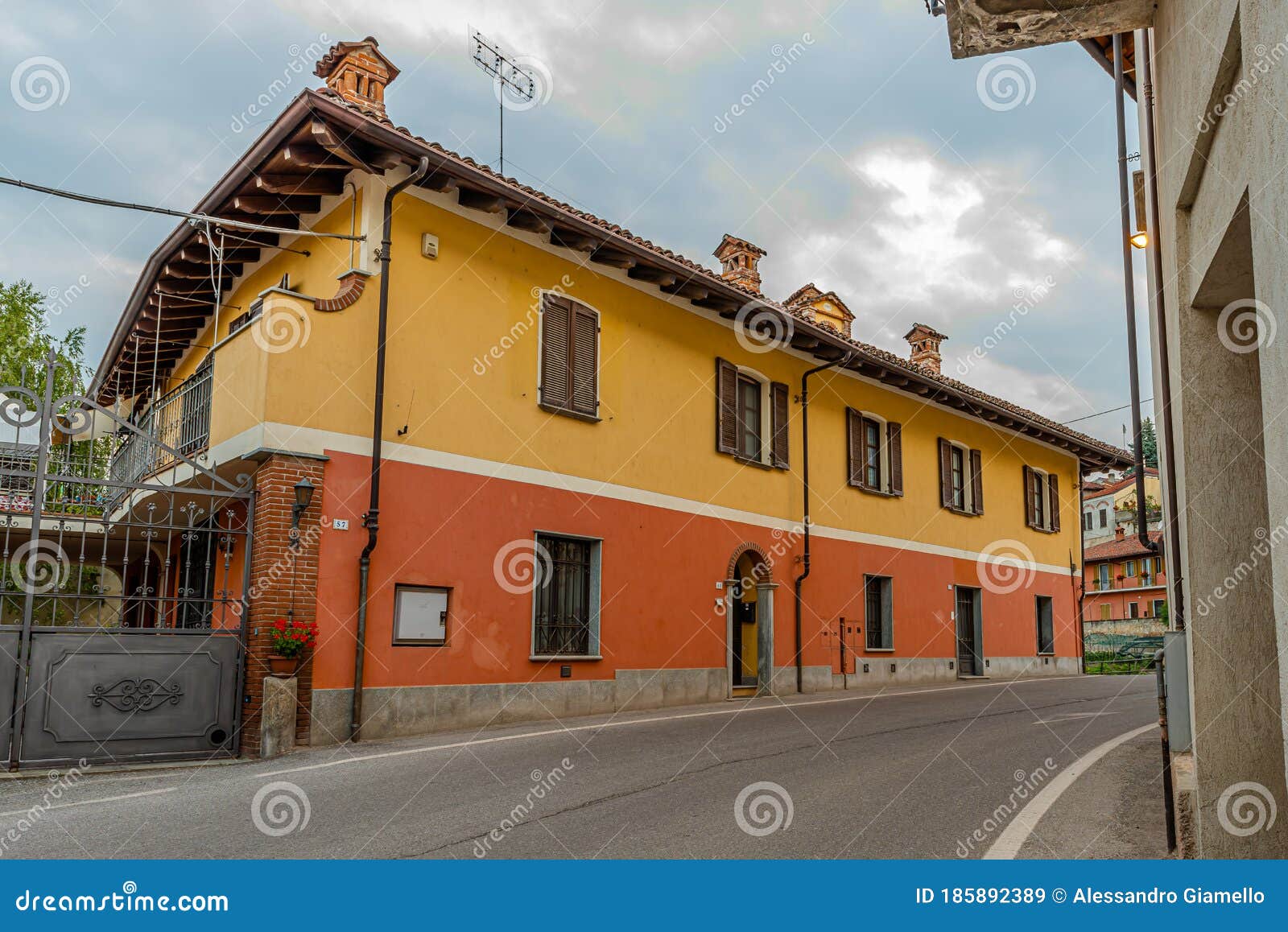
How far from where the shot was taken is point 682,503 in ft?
52.0

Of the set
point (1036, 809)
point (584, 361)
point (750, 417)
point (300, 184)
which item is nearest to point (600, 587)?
point (584, 361)

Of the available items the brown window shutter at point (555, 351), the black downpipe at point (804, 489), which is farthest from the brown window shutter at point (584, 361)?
the black downpipe at point (804, 489)

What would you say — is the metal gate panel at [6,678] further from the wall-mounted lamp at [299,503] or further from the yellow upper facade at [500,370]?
the yellow upper facade at [500,370]

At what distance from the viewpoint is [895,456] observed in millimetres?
21656

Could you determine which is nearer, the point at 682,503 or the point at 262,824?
the point at 262,824

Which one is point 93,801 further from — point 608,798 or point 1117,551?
point 1117,551

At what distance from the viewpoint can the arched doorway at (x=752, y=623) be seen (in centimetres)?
1722

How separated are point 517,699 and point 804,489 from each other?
813 cm

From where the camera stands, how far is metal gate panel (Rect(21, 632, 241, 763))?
28.9 feet

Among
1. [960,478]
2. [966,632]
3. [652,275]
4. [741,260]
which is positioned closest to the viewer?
[652,275]

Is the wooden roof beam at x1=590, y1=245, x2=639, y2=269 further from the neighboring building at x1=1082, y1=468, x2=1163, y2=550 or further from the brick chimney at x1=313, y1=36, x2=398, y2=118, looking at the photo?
the neighboring building at x1=1082, y1=468, x2=1163, y2=550

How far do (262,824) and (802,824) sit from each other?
11.4 ft

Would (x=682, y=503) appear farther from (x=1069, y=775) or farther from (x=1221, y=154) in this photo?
(x=1221, y=154)

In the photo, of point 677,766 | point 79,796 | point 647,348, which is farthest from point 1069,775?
point 647,348
